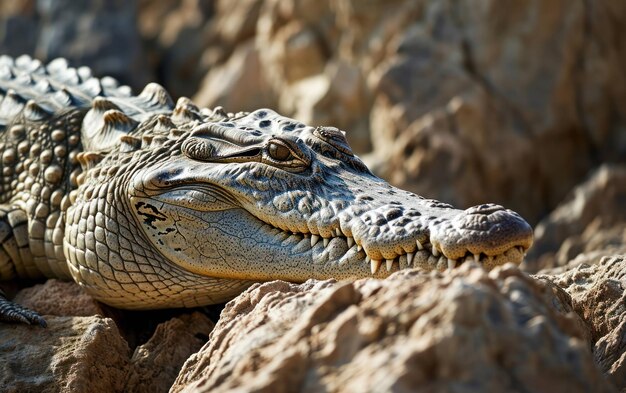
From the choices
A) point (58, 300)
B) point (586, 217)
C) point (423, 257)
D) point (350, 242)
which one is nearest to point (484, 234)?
point (423, 257)

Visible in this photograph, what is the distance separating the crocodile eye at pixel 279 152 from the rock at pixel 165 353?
26.8 inches

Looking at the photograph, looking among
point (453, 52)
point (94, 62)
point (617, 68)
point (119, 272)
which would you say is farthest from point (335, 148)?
point (94, 62)

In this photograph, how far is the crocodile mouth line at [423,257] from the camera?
9.50 feet

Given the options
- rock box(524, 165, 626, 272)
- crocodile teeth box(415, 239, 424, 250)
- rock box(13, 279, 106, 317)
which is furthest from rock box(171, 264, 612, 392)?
rock box(524, 165, 626, 272)

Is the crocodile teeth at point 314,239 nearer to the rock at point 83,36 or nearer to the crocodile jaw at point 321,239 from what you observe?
the crocodile jaw at point 321,239

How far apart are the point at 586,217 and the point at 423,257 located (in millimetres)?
4536

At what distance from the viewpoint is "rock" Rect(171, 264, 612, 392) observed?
1.85m

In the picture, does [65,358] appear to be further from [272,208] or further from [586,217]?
[586,217]

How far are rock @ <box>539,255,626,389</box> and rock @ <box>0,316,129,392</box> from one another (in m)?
1.52

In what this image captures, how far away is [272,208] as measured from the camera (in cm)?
345

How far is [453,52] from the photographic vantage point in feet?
28.2

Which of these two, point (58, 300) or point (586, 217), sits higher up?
point (586, 217)

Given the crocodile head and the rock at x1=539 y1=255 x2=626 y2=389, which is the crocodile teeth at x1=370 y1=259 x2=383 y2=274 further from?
the rock at x1=539 y1=255 x2=626 y2=389

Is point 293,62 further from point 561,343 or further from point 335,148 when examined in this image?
point 561,343
